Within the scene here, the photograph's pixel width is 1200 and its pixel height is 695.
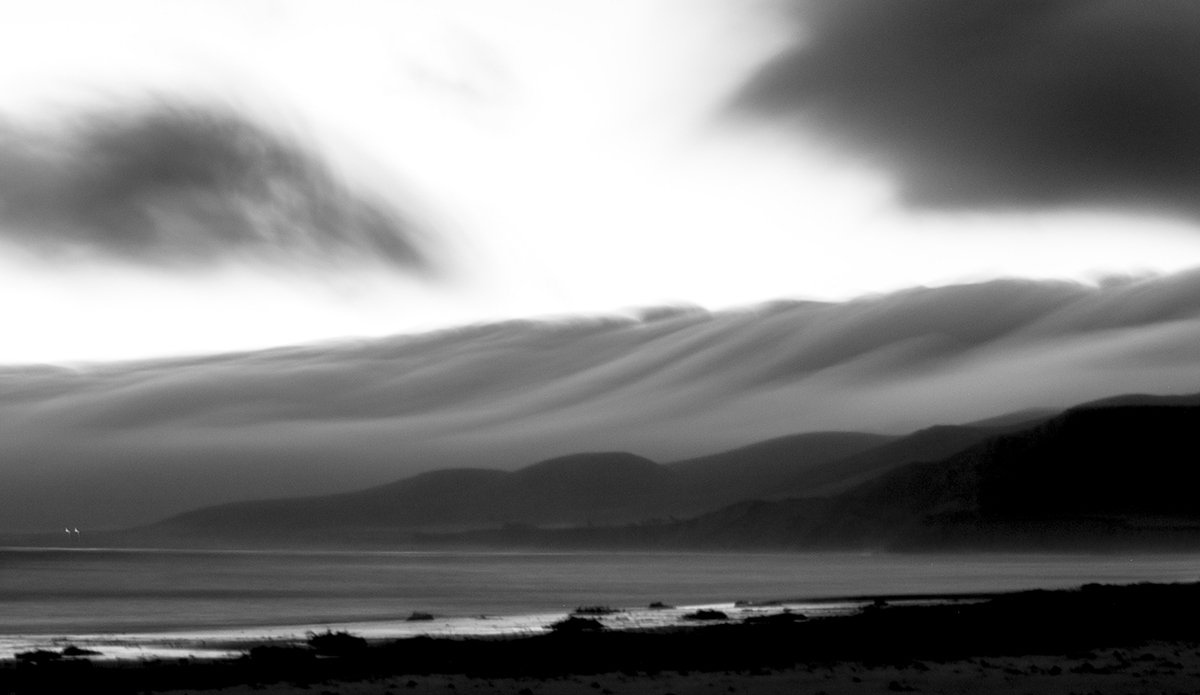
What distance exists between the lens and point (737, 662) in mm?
40000

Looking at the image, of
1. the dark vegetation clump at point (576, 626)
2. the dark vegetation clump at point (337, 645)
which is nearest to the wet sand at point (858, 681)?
the dark vegetation clump at point (337, 645)

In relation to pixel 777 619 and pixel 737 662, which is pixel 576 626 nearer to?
pixel 777 619

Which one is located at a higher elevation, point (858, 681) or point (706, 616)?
point (858, 681)

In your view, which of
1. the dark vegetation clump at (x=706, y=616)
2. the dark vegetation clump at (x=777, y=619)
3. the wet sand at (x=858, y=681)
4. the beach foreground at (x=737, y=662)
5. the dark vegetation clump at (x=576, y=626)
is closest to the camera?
the wet sand at (x=858, y=681)

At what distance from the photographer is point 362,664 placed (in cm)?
3981

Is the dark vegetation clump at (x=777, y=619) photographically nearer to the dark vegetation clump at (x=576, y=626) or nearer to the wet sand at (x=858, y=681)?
the dark vegetation clump at (x=576, y=626)

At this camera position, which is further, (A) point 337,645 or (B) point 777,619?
(B) point 777,619

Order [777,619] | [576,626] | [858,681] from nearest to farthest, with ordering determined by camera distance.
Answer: [858,681] → [576,626] → [777,619]

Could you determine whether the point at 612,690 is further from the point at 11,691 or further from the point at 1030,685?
the point at 11,691

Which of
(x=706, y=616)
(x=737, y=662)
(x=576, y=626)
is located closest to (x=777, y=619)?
(x=706, y=616)

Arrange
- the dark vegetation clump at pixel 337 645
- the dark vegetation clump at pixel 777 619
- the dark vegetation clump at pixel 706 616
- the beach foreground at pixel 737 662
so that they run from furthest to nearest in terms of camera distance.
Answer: the dark vegetation clump at pixel 706 616
the dark vegetation clump at pixel 777 619
the dark vegetation clump at pixel 337 645
the beach foreground at pixel 737 662

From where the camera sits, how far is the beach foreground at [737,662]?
33219mm

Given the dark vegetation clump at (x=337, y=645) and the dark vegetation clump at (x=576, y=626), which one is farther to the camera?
the dark vegetation clump at (x=576, y=626)

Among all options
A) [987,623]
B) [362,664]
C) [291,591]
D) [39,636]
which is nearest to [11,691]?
[362,664]
